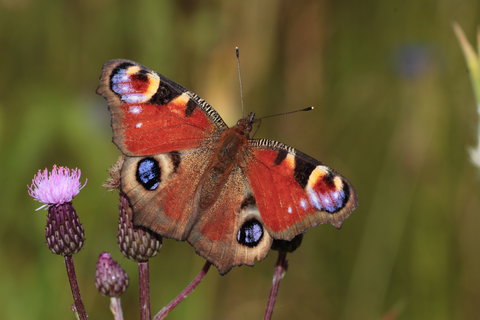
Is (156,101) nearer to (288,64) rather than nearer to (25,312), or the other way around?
(25,312)

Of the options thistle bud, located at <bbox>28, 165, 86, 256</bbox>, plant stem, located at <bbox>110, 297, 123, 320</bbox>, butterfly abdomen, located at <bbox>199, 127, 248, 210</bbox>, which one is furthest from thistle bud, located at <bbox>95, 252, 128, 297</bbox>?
butterfly abdomen, located at <bbox>199, 127, 248, 210</bbox>

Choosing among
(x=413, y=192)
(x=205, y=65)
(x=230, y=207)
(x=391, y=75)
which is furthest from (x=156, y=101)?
(x=391, y=75)

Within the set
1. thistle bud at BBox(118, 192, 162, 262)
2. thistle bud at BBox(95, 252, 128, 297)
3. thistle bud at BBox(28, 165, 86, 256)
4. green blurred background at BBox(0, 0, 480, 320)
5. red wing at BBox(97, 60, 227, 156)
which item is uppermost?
red wing at BBox(97, 60, 227, 156)

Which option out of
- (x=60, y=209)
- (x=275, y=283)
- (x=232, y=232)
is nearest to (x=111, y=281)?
(x=60, y=209)

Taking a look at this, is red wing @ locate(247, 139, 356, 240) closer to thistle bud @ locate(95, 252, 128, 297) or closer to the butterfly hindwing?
the butterfly hindwing

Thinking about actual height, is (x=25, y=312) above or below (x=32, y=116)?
below
